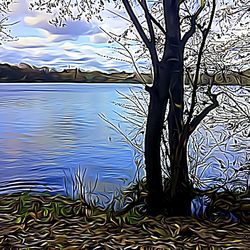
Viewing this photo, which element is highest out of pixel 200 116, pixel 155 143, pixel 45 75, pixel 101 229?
pixel 45 75

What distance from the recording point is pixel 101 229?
1.86m

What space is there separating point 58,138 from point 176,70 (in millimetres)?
1039

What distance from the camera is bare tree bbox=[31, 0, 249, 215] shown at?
6.51ft

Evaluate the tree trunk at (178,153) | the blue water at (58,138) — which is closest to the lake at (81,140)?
the blue water at (58,138)

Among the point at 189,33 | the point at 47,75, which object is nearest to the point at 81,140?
the point at 47,75

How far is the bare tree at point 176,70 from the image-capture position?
199 cm

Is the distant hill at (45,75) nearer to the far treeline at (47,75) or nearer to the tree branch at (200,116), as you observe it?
the far treeline at (47,75)

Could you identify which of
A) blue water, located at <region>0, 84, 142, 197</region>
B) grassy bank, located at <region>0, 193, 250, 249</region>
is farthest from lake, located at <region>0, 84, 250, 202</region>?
grassy bank, located at <region>0, 193, 250, 249</region>

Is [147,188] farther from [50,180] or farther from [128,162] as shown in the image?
[50,180]

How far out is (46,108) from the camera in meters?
2.78

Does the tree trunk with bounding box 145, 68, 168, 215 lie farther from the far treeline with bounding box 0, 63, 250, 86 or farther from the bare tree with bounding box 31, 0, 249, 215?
the far treeline with bounding box 0, 63, 250, 86

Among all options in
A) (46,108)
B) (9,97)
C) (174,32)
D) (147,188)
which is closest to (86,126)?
(46,108)

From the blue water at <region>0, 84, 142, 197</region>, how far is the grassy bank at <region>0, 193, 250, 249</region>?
0.32m

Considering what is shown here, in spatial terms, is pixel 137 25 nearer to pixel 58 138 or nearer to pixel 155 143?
pixel 155 143
